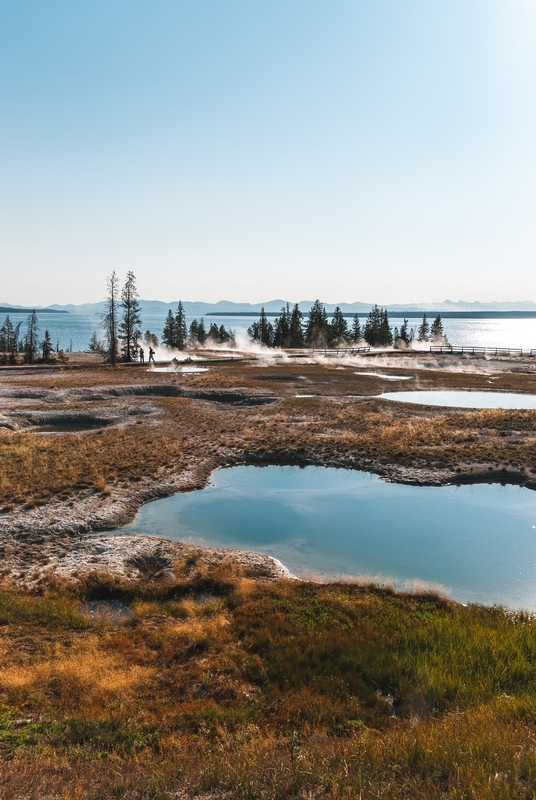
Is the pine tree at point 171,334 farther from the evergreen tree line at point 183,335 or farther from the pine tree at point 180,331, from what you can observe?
the pine tree at point 180,331

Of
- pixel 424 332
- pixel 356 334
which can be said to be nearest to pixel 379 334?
pixel 356 334

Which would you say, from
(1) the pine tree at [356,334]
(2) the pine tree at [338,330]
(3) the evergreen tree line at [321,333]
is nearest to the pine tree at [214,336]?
(3) the evergreen tree line at [321,333]

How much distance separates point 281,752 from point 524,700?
14.3 ft

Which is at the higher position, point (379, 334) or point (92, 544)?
point (379, 334)

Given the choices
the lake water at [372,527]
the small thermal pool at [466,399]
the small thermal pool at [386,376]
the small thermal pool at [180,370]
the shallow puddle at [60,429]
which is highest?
the small thermal pool at [180,370]

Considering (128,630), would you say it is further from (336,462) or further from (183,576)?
(336,462)

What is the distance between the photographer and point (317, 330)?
436 ft

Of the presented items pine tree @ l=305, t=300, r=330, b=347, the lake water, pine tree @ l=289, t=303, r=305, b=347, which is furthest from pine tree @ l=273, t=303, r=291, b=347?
the lake water

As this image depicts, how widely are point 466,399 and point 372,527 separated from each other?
38.1m

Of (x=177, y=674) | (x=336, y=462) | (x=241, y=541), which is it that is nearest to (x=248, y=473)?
(x=336, y=462)

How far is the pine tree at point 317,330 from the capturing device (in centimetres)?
13275

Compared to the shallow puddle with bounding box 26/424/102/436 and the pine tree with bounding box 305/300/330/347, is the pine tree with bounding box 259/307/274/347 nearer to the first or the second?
the pine tree with bounding box 305/300/330/347

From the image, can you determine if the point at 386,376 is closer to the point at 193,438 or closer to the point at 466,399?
the point at 466,399

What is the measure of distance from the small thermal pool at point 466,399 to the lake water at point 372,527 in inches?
1003
